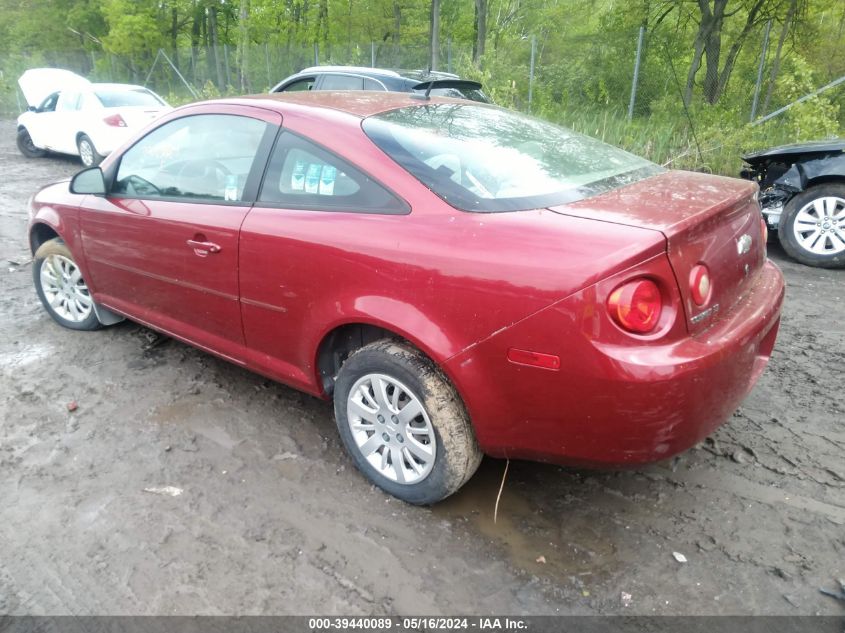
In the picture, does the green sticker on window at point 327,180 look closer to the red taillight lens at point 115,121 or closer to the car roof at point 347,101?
the car roof at point 347,101

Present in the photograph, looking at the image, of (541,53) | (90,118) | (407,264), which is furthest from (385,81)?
(541,53)

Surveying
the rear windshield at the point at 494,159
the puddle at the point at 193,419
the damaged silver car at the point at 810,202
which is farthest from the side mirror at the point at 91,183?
the damaged silver car at the point at 810,202

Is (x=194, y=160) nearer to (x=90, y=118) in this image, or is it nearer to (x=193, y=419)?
(x=193, y=419)

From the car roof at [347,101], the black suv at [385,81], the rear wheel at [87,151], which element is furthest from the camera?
the rear wheel at [87,151]

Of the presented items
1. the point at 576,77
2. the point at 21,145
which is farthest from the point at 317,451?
the point at 576,77

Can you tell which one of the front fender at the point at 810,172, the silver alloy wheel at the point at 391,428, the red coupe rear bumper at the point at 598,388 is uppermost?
the front fender at the point at 810,172

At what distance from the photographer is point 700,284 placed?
7.01ft

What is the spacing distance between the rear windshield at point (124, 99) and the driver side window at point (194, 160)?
8.70m

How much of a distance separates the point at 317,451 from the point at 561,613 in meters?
1.39

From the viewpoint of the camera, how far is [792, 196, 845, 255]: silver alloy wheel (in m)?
5.51

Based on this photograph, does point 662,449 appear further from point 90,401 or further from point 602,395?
point 90,401

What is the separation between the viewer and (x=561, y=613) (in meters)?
2.12

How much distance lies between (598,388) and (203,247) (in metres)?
1.99

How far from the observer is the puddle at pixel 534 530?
2.33 meters
